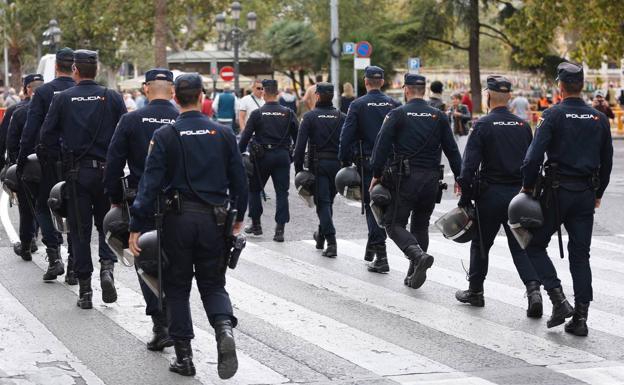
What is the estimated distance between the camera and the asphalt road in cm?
749

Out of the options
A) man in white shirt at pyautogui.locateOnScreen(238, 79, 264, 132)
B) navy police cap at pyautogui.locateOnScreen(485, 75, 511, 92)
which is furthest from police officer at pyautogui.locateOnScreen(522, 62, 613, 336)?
man in white shirt at pyautogui.locateOnScreen(238, 79, 264, 132)

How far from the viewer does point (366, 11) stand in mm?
60906

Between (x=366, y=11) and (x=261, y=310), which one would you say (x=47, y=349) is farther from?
(x=366, y=11)

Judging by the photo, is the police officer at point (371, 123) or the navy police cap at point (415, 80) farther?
the police officer at point (371, 123)

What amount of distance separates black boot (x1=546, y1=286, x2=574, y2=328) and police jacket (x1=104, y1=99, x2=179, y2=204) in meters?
2.97

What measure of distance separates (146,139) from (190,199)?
129 cm

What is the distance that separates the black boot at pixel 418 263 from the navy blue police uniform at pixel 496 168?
0.75 m

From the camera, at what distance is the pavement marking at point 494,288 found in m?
9.18

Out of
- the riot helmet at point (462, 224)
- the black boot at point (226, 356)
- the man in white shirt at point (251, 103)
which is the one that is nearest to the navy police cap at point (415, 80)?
the riot helmet at point (462, 224)

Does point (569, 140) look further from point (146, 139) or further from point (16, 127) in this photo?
point (16, 127)

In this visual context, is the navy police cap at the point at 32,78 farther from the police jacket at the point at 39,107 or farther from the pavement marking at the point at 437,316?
the pavement marking at the point at 437,316

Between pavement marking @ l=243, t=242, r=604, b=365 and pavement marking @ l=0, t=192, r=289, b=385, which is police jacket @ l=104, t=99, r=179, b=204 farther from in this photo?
pavement marking @ l=243, t=242, r=604, b=365

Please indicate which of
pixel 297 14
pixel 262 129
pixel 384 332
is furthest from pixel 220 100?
pixel 297 14

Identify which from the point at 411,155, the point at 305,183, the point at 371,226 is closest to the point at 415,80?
the point at 411,155
